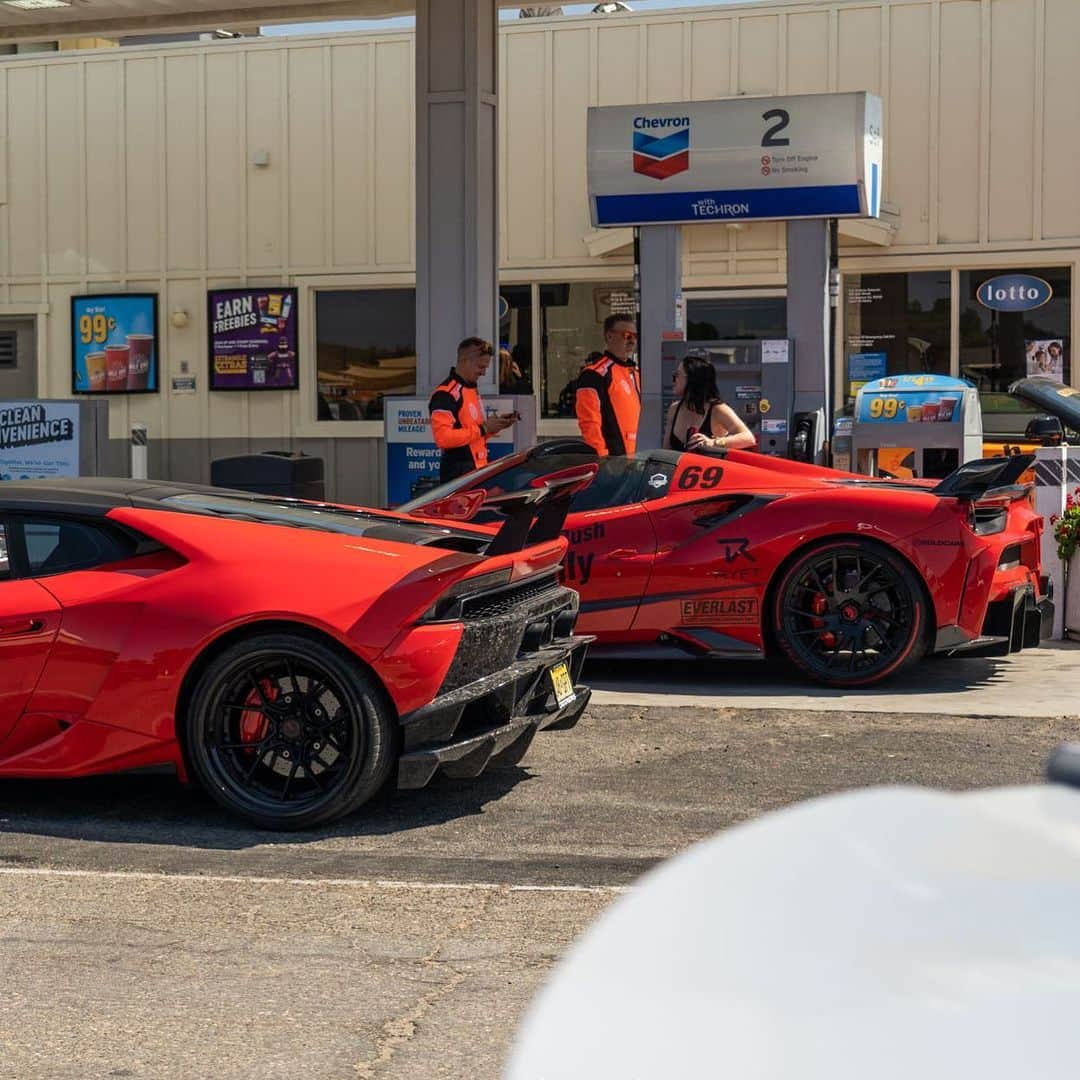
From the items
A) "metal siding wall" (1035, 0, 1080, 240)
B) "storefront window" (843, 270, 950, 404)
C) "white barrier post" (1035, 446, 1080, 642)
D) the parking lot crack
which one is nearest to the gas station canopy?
"storefront window" (843, 270, 950, 404)

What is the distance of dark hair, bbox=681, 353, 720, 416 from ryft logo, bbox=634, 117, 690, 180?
9.79 feet

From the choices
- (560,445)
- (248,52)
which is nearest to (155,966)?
(560,445)

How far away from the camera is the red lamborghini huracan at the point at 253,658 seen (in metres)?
5.34

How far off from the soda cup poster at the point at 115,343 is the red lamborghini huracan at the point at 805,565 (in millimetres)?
12048

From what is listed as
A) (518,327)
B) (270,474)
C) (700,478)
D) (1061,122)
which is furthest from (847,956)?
(518,327)

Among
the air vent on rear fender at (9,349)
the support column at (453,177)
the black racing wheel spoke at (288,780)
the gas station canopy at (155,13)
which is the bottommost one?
the black racing wheel spoke at (288,780)

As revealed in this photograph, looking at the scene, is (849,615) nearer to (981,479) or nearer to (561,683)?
(981,479)

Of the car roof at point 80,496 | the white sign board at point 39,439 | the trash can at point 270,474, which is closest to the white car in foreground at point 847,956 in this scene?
the car roof at point 80,496

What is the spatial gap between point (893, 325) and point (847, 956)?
16.6m

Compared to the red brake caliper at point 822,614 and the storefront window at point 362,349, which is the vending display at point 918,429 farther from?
the storefront window at point 362,349

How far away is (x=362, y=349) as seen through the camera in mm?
18969

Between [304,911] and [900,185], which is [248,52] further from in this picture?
[304,911]

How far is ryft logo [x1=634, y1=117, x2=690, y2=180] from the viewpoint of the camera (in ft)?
41.2

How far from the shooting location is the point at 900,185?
17.4 meters
